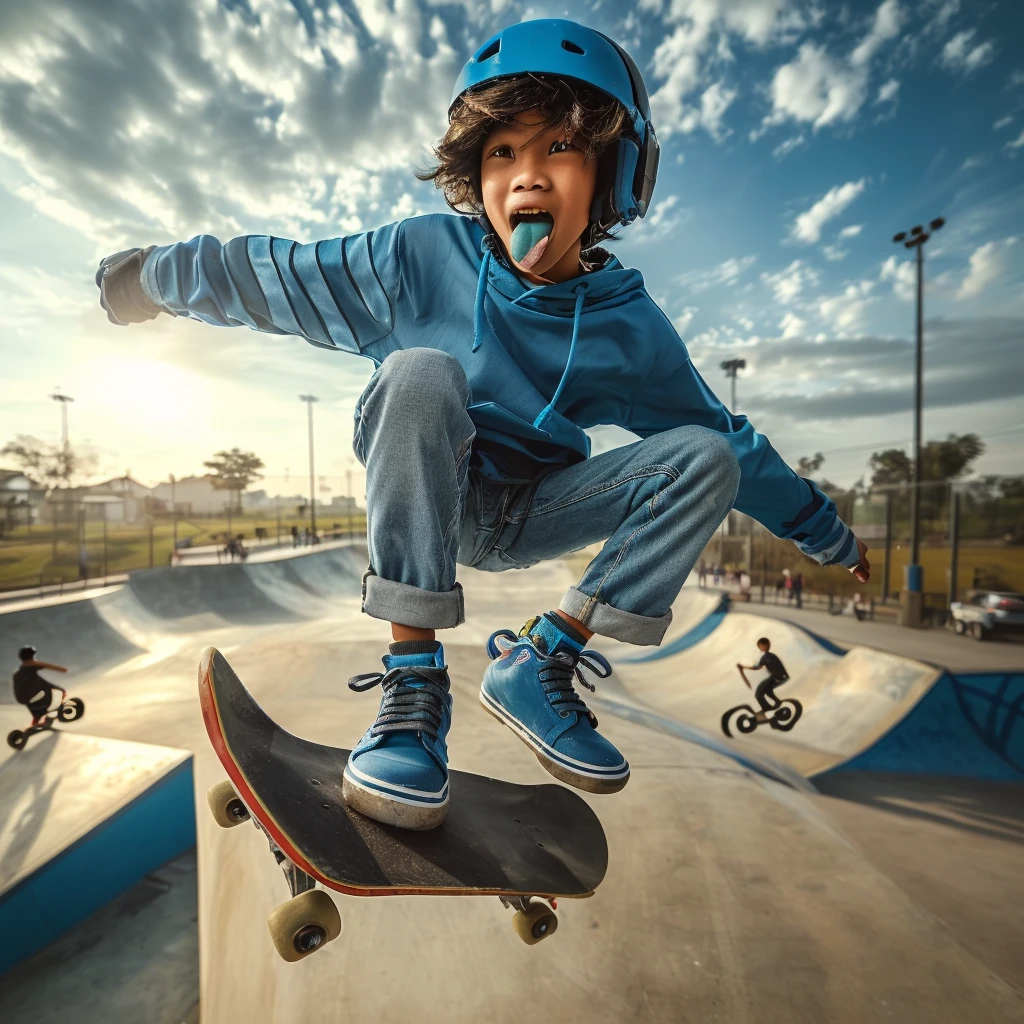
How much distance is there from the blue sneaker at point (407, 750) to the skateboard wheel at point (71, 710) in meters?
9.27

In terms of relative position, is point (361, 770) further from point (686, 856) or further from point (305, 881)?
point (686, 856)

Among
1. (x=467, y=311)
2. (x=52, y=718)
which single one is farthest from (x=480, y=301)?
(x=52, y=718)

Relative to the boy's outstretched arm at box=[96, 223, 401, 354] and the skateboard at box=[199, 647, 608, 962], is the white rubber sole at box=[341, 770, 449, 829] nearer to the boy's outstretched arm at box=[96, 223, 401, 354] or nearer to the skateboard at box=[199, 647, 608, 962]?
the skateboard at box=[199, 647, 608, 962]

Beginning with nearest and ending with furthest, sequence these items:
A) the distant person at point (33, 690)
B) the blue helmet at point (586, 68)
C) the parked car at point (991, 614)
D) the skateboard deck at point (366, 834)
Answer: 1. the skateboard deck at point (366, 834)
2. the blue helmet at point (586, 68)
3. the distant person at point (33, 690)
4. the parked car at point (991, 614)

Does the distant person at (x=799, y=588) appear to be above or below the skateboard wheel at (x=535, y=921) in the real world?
below

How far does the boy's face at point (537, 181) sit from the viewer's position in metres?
1.63

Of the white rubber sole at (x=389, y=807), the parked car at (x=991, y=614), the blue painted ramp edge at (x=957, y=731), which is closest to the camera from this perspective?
the white rubber sole at (x=389, y=807)

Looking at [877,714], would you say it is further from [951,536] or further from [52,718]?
[52,718]

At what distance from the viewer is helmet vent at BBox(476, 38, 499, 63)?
1.69m

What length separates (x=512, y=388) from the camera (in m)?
1.71

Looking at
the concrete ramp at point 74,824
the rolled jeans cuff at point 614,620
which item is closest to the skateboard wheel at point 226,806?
the rolled jeans cuff at point 614,620

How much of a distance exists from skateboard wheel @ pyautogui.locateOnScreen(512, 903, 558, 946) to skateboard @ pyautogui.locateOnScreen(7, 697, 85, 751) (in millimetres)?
8377

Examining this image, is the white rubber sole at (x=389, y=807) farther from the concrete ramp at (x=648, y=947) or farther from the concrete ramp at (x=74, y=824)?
the concrete ramp at (x=74, y=824)

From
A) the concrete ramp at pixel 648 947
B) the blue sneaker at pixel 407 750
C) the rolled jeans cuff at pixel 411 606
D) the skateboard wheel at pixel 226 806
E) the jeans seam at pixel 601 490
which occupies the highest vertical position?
the jeans seam at pixel 601 490
